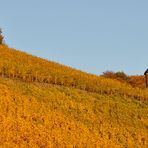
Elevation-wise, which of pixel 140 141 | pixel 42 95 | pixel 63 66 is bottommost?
pixel 140 141

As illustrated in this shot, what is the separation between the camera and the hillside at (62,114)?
106 feet

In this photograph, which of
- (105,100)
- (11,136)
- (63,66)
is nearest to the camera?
(11,136)

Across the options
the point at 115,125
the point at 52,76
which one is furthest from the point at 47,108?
the point at 52,76

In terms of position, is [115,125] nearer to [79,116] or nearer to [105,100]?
[79,116]

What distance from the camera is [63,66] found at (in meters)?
72.5

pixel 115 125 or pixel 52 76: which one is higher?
pixel 52 76

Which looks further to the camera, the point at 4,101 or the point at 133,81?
the point at 133,81

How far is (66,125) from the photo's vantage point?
36.9 m

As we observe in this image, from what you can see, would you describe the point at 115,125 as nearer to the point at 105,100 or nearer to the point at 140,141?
the point at 140,141

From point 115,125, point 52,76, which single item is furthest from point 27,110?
point 52,76

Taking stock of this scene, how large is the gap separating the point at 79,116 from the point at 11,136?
451 inches

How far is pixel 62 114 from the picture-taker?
129 ft

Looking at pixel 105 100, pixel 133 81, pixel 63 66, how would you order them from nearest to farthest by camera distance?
pixel 105 100 → pixel 63 66 → pixel 133 81

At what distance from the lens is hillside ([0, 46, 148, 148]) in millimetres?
32438
